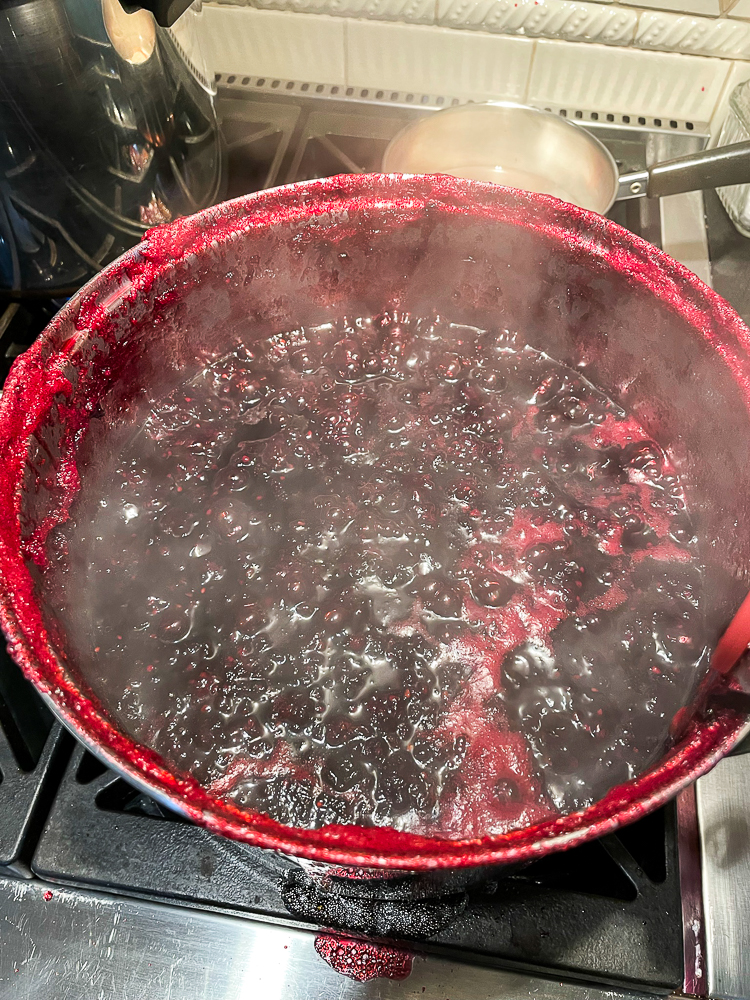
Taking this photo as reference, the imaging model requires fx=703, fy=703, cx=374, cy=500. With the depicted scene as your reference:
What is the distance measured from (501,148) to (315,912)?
4.58ft

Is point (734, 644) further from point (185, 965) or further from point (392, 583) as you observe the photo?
point (185, 965)

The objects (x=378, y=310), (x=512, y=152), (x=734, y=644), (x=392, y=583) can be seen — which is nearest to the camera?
(x=734, y=644)

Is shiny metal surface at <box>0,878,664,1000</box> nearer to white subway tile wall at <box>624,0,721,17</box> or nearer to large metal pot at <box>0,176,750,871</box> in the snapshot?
large metal pot at <box>0,176,750,871</box>

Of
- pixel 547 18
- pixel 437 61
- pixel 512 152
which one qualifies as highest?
pixel 547 18

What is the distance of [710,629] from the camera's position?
2.95 ft

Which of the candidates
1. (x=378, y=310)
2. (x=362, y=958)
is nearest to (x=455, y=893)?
(x=362, y=958)

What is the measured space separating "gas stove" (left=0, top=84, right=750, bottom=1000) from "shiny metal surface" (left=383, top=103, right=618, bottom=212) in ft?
3.62

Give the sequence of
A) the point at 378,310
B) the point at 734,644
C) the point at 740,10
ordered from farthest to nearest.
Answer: the point at 740,10 < the point at 378,310 < the point at 734,644

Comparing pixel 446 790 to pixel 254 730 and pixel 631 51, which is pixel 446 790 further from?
pixel 631 51

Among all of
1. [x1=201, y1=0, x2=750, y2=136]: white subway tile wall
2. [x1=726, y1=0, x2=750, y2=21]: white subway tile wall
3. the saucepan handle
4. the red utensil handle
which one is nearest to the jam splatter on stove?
the red utensil handle

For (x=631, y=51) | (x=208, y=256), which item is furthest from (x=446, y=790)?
(x=631, y=51)

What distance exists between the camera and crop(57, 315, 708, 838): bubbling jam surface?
0.77 m

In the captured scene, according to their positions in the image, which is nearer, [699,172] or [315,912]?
[315,912]

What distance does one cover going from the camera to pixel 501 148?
56.9 inches
